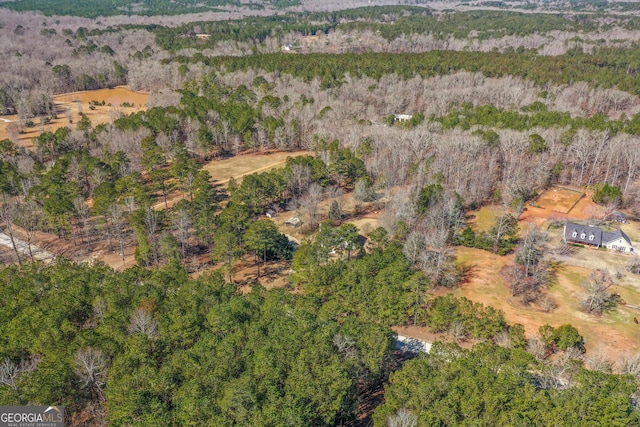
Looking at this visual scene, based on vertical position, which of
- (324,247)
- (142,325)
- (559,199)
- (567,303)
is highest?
(142,325)

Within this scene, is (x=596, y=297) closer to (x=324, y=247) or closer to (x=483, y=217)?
(x=483, y=217)

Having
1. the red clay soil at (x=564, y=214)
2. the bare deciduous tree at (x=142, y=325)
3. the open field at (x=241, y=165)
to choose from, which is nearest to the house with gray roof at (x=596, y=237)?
the red clay soil at (x=564, y=214)

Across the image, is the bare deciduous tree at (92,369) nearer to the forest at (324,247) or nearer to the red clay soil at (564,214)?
the forest at (324,247)

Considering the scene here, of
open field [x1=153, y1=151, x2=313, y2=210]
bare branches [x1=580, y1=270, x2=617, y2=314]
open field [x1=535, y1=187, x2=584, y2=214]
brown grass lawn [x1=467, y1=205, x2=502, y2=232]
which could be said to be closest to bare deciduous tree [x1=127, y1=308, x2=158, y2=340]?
bare branches [x1=580, y1=270, x2=617, y2=314]

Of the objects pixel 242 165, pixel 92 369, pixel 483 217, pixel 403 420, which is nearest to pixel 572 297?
pixel 483 217

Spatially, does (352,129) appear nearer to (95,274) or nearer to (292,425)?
(95,274)

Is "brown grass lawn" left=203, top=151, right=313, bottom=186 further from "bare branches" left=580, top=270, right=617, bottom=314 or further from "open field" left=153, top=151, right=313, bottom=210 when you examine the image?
"bare branches" left=580, top=270, right=617, bottom=314
